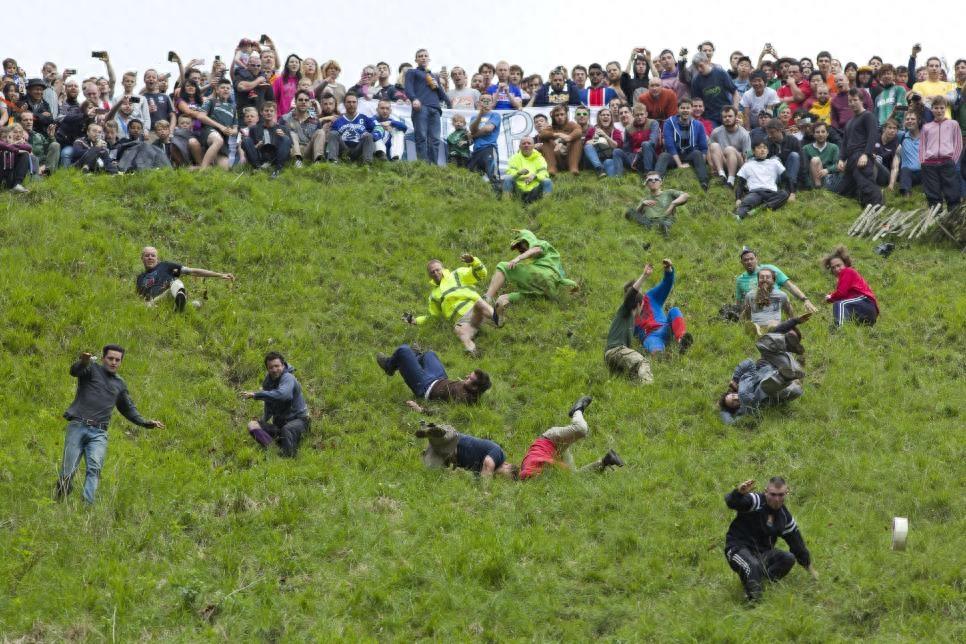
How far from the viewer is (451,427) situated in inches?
599

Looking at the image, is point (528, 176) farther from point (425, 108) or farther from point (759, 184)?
point (759, 184)

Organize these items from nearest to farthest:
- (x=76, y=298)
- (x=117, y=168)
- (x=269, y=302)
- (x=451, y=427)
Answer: (x=451, y=427)
(x=76, y=298)
(x=269, y=302)
(x=117, y=168)

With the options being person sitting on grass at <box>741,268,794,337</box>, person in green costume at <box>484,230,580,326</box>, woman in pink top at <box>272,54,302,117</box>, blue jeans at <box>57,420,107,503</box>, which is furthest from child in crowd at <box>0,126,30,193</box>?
person sitting on grass at <box>741,268,794,337</box>

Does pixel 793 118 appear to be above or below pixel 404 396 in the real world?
above

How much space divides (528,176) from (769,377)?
29.9ft

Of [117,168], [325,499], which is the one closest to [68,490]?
[325,499]

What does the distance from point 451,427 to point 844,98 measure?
13.4 meters

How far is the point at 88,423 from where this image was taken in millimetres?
13547

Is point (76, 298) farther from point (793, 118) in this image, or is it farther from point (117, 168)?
point (793, 118)

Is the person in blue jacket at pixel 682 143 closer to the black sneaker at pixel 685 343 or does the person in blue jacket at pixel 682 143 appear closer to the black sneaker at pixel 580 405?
the black sneaker at pixel 685 343

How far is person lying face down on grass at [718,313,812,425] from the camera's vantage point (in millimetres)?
15562

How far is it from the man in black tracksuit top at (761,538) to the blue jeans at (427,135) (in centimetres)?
1429

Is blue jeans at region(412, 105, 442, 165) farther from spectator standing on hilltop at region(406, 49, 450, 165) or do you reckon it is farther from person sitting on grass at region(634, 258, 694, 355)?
person sitting on grass at region(634, 258, 694, 355)

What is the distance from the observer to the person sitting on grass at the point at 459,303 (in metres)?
18.8
